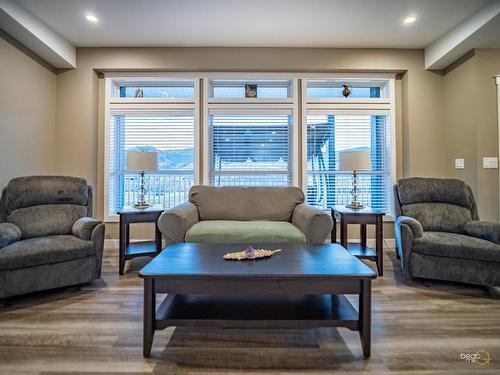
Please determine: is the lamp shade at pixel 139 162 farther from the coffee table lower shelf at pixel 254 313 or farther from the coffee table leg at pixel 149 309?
the coffee table leg at pixel 149 309

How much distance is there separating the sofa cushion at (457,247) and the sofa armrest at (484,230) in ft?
0.29

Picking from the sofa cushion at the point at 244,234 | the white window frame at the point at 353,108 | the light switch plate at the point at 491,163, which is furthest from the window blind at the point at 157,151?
the light switch plate at the point at 491,163

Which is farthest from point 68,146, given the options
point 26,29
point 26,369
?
point 26,369

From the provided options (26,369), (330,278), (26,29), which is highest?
(26,29)

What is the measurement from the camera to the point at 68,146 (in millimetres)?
3842

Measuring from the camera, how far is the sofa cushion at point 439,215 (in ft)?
9.96

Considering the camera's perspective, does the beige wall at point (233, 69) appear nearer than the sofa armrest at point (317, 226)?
No

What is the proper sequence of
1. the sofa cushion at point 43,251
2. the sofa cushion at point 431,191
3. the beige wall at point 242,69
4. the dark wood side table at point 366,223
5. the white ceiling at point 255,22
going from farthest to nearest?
the beige wall at point 242,69 → the sofa cushion at point 431,191 → the dark wood side table at point 366,223 → the white ceiling at point 255,22 → the sofa cushion at point 43,251

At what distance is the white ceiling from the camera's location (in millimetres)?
2893

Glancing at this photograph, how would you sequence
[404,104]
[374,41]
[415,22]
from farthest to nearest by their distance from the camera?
[404,104] → [374,41] → [415,22]

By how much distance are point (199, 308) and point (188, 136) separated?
2.81 metres

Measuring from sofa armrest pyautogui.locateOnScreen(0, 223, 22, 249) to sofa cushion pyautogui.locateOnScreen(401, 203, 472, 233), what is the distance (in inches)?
150

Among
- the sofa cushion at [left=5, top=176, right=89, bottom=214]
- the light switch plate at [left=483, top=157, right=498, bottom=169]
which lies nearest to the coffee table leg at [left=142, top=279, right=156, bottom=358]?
the sofa cushion at [left=5, top=176, right=89, bottom=214]

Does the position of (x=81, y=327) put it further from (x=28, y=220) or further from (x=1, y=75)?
(x=1, y=75)
